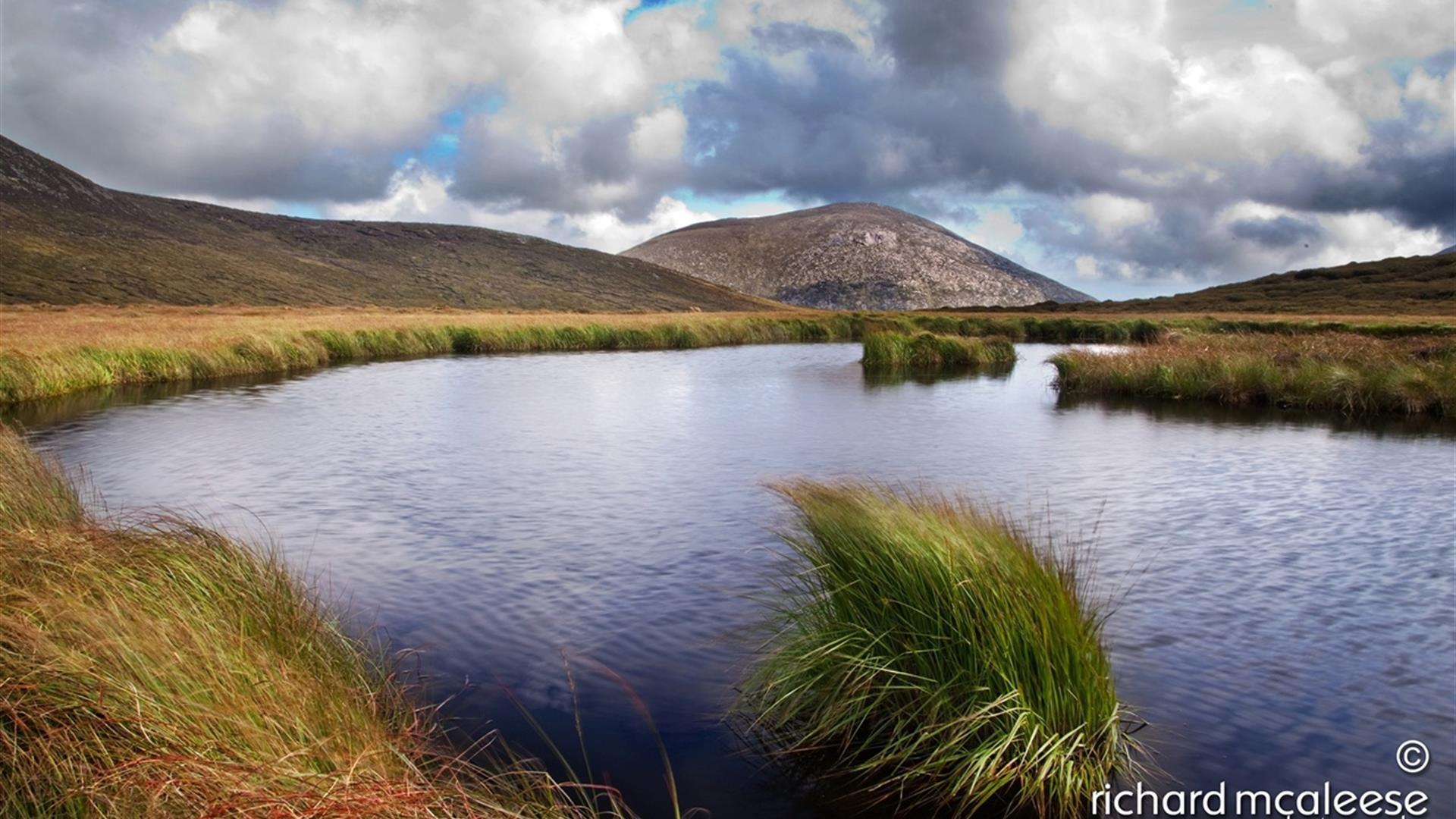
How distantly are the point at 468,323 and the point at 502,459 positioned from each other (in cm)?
2820

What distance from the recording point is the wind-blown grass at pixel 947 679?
Answer: 449 centimetres

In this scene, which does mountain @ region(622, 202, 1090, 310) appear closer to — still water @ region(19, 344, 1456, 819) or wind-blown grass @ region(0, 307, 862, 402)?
wind-blown grass @ region(0, 307, 862, 402)

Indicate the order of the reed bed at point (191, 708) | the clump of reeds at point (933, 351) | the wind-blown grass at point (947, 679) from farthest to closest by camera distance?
the clump of reeds at point (933, 351)
the wind-blown grass at point (947, 679)
the reed bed at point (191, 708)

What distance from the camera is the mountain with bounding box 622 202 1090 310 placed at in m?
102

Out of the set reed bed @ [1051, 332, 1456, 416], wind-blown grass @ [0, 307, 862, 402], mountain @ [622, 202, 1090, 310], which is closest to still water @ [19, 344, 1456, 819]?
reed bed @ [1051, 332, 1456, 416]

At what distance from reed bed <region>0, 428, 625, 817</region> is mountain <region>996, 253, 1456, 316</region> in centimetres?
5485

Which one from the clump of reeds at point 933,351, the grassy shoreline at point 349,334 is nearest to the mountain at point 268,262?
the grassy shoreline at point 349,334

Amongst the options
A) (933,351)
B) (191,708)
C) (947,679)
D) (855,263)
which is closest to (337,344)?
(933,351)

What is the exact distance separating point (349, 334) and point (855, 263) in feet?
251

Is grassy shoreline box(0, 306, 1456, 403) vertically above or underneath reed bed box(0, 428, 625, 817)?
above

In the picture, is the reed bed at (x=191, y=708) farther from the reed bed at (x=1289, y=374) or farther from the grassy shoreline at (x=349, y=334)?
the reed bed at (x=1289, y=374)

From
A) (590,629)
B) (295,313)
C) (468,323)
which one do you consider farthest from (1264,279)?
(590,629)

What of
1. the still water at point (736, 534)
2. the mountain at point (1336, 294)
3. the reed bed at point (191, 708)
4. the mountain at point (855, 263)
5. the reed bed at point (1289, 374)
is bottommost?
the still water at point (736, 534)

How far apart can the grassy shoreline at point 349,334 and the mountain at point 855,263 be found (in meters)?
45.6
